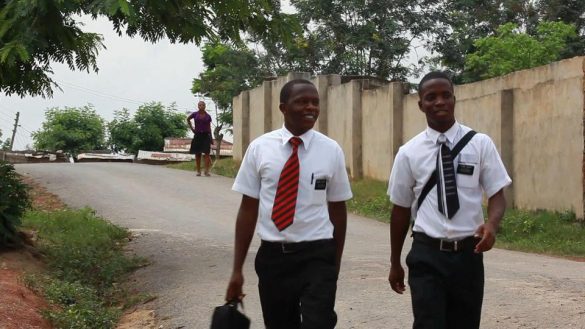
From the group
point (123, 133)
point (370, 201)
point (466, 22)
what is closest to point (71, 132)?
point (123, 133)

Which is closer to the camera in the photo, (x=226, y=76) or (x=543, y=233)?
(x=543, y=233)

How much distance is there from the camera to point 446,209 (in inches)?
156

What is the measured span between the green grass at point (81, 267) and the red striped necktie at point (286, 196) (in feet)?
10.7

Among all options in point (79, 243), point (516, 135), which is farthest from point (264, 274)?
point (516, 135)

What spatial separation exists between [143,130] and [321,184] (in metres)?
44.4

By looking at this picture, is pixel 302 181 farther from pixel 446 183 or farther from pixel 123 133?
pixel 123 133

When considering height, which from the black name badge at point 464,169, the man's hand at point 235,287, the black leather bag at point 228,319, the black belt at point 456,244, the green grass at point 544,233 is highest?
the black name badge at point 464,169

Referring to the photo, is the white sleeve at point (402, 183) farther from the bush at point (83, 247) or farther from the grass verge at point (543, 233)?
the grass verge at point (543, 233)

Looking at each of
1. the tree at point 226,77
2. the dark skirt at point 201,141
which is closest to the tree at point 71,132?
the tree at point 226,77

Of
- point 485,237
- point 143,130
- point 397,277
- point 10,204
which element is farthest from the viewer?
point 143,130

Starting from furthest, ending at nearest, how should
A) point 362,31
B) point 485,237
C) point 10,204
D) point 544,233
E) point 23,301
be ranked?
point 362,31, point 544,233, point 10,204, point 23,301, point 485,237

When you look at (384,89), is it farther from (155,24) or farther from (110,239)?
(155,24)

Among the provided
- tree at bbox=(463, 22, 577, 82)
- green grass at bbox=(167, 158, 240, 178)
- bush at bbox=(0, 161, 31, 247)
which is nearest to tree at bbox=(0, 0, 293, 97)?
bush at bbox=(0, 161, 31, 247)

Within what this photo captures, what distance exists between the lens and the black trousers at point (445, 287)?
394 cm
